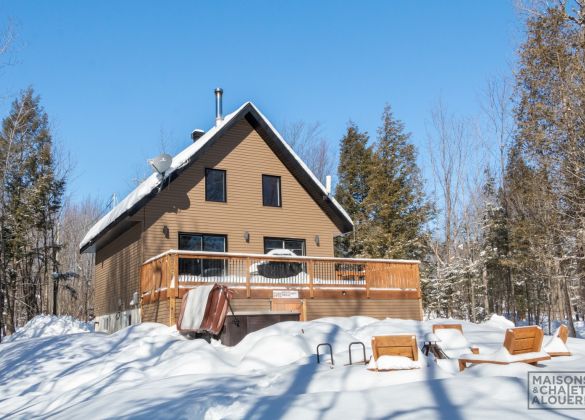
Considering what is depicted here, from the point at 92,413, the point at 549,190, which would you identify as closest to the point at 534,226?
the point at 549,190

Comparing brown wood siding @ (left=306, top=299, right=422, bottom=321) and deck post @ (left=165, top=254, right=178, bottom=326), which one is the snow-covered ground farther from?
brown wood siding @ (left=306, top=299, right=422, bottom=321)

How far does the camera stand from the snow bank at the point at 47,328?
59.0 ft

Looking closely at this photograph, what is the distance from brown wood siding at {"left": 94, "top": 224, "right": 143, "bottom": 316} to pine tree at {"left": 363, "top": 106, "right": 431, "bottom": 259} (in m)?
13.9

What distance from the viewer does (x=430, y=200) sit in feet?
108

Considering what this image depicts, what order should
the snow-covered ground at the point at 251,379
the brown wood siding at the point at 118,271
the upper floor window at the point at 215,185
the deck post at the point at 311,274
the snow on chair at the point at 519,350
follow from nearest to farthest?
the snow-covered ground at the point at 251,379 < the snow on chair at the point at 519,350 < the deck post at the point at 311,274 < the brown wood siding at the point at 118,271 < the upper floor window at the point at 215,185

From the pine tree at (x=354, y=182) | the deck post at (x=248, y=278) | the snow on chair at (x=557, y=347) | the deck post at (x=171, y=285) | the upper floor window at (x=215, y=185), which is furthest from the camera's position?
the pine tree at (x=354, y=182)

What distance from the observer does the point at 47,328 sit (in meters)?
18.4

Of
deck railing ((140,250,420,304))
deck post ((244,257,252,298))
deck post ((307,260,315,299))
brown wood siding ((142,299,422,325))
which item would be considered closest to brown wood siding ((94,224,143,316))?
deck railing ((140,250,420,304))

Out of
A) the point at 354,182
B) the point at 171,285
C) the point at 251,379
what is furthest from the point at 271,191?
the point at 354,182

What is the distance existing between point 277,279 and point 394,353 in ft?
26.7

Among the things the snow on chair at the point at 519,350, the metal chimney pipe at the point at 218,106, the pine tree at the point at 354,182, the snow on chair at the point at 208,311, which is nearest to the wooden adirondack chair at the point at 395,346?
the snow on chair at the point at 519,350

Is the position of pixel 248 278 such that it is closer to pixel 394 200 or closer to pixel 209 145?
pixel 209 145

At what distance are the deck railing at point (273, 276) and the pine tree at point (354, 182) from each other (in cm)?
1326

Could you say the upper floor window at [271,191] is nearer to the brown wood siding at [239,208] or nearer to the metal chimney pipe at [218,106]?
the brown wood siding at [239,208]
